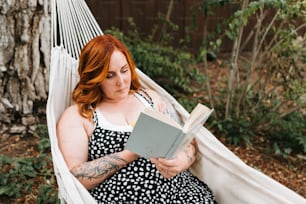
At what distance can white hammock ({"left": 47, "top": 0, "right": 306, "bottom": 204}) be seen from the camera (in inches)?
64.6

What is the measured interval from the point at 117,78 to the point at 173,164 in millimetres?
388

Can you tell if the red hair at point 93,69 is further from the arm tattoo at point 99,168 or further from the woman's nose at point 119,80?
the arm tattoo at point 99,168

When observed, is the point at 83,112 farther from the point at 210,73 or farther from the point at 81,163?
the point at 210,73

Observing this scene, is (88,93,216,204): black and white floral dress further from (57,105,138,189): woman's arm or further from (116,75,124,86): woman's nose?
(116,75,124,86): woman's nose

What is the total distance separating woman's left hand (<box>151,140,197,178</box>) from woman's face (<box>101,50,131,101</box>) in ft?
1.09

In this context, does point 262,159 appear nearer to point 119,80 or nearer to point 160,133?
point 119,80

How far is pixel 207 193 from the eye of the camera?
190 centimetres

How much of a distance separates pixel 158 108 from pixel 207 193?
40cm

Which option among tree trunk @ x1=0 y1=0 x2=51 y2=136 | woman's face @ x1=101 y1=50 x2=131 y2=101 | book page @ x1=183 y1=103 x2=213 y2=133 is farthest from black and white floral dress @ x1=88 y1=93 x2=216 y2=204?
tree trunk @ x1=0 y1=0 x2=51 y2=136

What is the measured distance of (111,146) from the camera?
1.85 m

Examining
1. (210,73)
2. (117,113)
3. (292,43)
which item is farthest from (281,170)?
(210,73)

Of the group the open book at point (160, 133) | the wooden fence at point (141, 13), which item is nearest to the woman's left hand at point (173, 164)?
the open book at point (160, 133)

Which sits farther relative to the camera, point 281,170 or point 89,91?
point 281,170

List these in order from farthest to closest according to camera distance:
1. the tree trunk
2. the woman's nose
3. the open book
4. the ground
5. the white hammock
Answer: the ground, the tree trunk, the woman's nose, the white hammock, the open book
